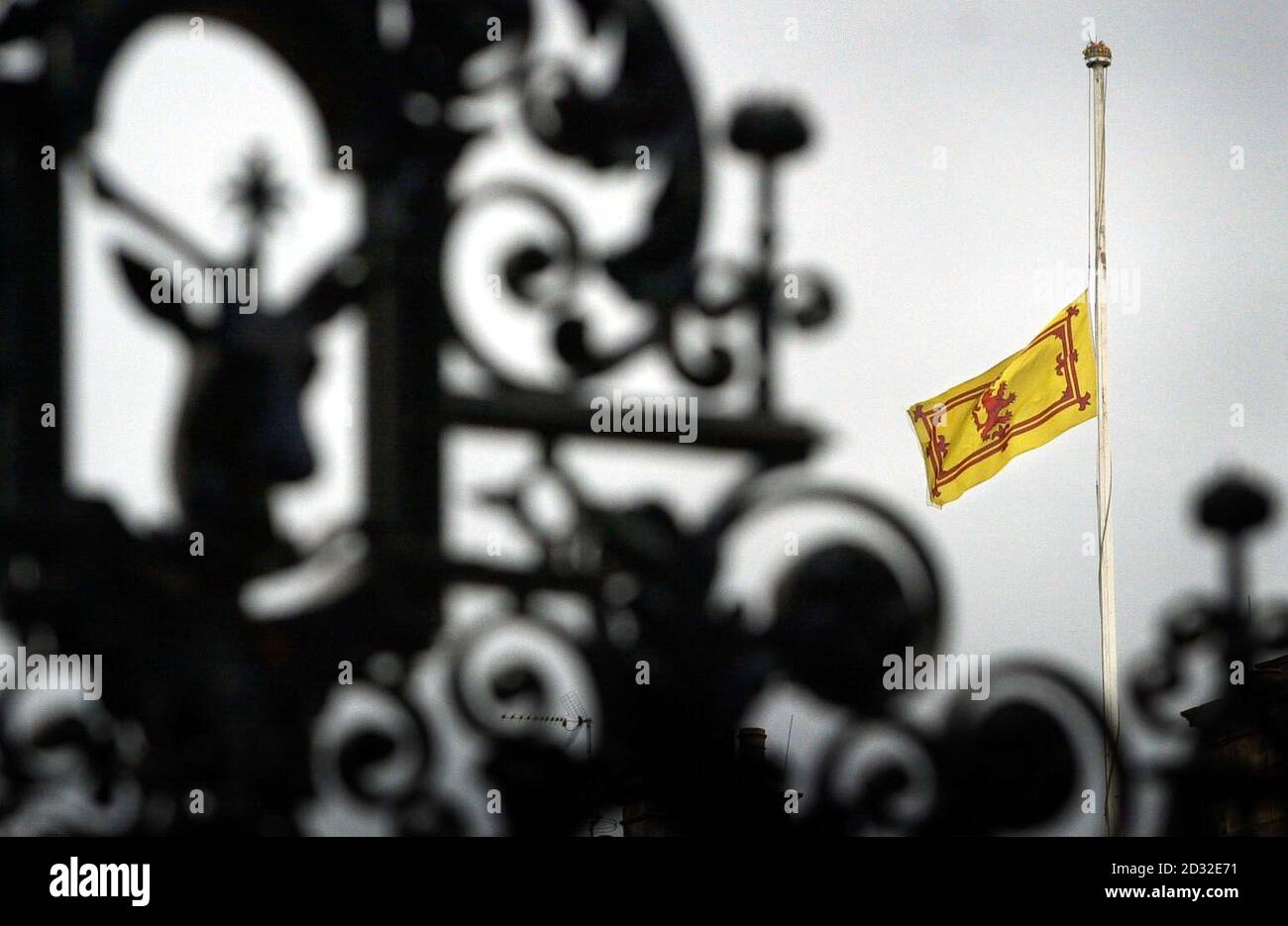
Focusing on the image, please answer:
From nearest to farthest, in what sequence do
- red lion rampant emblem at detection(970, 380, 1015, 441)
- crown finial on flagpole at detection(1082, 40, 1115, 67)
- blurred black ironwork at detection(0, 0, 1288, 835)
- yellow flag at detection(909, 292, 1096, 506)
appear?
blurred black ironwork at detection(0, 0, 1288, 835) → crown finial on flagpole at detection(1082, 40, 1115, 67) → yellow flag at detection(909, 292, 1096, 506) → red lion rampant emblem at detection(970, 380, 1015, 441)

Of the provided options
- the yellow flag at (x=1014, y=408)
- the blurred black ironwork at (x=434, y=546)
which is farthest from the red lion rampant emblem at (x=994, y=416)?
the blurred black ironwork at (x=434, y=546)

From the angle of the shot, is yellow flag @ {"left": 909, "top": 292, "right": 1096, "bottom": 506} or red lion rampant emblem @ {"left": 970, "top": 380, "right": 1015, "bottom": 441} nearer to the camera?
yellow flag @ {"left": 909, "top": 292, "right": 1096, "bottom": 506}

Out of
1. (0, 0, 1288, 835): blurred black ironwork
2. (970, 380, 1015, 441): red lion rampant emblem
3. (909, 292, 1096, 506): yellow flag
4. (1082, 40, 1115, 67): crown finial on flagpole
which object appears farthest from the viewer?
(970, 380, 1015, 441): red lion rampant emblem

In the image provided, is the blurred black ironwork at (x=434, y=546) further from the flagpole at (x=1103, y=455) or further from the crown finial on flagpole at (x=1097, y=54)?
the crown finial on flagpole at (x=1097, y=54)

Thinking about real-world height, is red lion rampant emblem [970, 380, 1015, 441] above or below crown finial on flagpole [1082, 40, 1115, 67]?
below

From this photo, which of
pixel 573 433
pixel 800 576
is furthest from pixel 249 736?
pixel 800 576

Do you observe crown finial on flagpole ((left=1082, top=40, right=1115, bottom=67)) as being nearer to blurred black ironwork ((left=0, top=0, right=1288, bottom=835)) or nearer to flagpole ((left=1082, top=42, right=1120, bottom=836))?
flagpole ((left=1082, top=42, right=1120, bottom=836))

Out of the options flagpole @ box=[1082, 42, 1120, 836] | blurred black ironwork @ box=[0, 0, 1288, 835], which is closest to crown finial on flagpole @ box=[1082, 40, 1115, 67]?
flagpole @ box=[1082, 42, 1120, 836]

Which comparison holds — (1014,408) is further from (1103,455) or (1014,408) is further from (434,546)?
(434,546)

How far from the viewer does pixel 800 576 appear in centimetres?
362

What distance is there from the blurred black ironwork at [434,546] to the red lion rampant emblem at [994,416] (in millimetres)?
3660

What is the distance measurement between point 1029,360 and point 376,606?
4.87 metres

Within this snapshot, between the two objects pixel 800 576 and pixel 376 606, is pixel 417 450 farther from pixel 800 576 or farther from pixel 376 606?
pixel 800 576

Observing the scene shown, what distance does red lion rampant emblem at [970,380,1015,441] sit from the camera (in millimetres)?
7379
